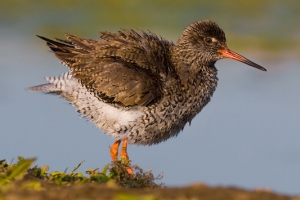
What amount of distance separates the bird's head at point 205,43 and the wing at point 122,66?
0.32 metres

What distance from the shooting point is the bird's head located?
9.40 m

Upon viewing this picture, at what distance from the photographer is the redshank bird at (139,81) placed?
343 inches

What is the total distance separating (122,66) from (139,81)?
0.87 feet

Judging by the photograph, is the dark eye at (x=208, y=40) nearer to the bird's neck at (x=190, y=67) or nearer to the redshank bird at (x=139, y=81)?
the redshank bird at (x=139, y=81)

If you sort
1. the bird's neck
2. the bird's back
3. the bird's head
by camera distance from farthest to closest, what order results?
the bird's head, the bird's neck, the bird's back

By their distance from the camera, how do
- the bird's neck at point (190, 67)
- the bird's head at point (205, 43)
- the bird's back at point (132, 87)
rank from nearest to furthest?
the bird's back at point (132, 87), the bird's neck at point (190, 67), the bird's head at point (205, 43)

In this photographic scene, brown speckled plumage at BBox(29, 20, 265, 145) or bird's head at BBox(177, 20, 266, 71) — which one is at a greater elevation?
bird's head at BBox(177, 20, 266, 71)

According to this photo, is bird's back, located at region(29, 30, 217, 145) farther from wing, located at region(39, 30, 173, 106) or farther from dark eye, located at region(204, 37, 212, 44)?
dark eye, located at region(204, 37, 212, 44)

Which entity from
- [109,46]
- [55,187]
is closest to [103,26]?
[109,46]

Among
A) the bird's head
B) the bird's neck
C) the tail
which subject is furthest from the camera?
the bird's head

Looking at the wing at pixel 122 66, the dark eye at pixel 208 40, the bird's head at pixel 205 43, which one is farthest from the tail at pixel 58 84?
the dark eye at pixel 208 40

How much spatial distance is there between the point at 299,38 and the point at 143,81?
8.42 m

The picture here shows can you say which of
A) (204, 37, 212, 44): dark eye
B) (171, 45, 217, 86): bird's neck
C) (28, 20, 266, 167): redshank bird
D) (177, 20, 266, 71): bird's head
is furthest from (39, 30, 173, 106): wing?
(204, 37, 212, 44): dark eye

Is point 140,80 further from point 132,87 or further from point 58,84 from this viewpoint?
point 58,84
